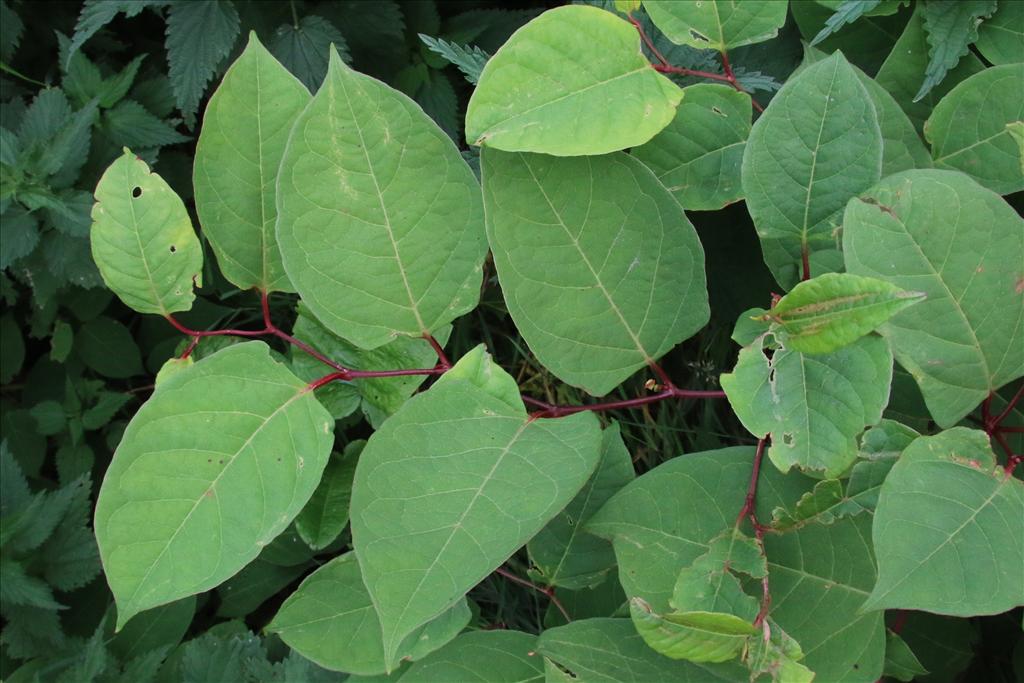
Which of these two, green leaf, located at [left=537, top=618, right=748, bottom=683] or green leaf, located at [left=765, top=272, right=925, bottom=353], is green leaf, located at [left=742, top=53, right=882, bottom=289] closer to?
green leaf, located at [left=765, top=272, right=925, bottom=353]

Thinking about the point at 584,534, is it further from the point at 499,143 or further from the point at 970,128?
the point at 970,128

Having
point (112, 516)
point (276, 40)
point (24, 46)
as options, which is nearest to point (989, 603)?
point (112, 516)

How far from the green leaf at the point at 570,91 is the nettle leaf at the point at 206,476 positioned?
34 centimetres

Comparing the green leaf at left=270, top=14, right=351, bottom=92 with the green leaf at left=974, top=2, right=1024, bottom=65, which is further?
the green leaf at left=270, top=14, right=351, bottom=92

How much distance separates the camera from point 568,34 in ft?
2.88

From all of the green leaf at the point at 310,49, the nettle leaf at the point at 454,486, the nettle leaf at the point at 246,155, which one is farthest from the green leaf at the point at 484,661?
the green leaf at the point at 310,49

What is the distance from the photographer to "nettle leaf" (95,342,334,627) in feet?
2.68

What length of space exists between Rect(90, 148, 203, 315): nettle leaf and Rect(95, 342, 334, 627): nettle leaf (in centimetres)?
15

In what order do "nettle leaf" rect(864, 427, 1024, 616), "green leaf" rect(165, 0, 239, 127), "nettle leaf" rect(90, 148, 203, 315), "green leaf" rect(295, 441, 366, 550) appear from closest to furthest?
"nettle leaf" rect(864, 427, 1024, 616) → "nettle leaf" rect(90, 148, 203, 315) → "green leaf" rect(295, 441, 366, 550) → "green leaf" rect(165, 0, 239, 127)

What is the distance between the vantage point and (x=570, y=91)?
873mm

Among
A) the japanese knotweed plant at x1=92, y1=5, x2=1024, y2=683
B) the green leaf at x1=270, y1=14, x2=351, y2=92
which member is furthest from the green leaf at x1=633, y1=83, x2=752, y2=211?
the green leaf at x1=270, y1=14, x2=351, y2=92

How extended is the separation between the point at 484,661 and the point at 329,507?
271 mm

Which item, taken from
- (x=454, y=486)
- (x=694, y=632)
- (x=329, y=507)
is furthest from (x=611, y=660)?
(x=329, y=507)

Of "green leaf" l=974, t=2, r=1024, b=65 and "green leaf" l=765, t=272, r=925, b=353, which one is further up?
"green leaf" l=974, t=2, r=1024, b=65
